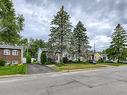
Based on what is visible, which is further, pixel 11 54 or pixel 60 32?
pixel 11 54

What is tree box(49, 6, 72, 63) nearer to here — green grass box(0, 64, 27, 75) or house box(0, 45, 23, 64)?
house box(0, 45, 23, 64)

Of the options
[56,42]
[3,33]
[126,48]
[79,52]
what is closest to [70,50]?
[56,42]

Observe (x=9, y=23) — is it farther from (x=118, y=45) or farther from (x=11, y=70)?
(x=118, y=45)

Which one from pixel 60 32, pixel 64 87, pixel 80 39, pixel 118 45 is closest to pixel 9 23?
pixel 60 32

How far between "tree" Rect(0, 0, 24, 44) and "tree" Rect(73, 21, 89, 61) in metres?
22.4

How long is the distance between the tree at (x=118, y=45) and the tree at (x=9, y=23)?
35.0m

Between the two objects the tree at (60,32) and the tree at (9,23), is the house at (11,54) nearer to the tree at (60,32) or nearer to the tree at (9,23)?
the tree at (60,32)

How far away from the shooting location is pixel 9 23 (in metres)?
29.2

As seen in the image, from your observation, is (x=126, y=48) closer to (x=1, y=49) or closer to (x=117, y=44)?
(x=117, y=44)

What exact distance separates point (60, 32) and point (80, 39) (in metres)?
9.65

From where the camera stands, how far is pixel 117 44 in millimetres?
56938

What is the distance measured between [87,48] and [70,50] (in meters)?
9.59

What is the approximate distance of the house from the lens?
150ft

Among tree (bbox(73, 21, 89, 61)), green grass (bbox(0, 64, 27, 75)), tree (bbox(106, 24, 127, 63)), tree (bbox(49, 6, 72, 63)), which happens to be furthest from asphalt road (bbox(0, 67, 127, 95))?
tree (bbox(106, 24, 127, 63))
